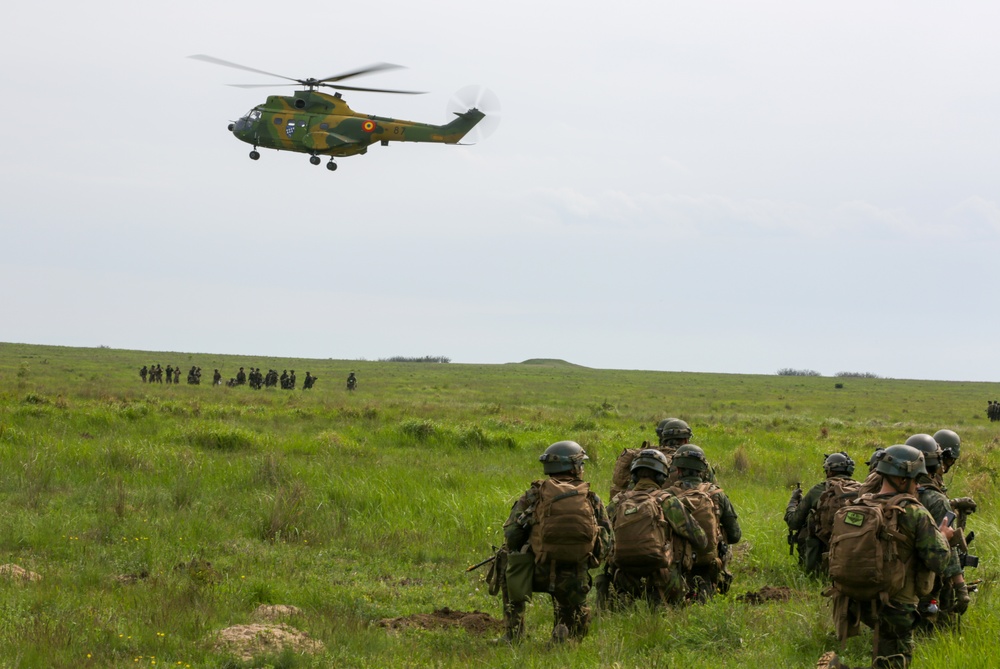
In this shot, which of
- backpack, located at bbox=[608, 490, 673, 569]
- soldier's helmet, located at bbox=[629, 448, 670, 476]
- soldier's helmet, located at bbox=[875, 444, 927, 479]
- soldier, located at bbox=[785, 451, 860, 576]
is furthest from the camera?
soldier, located at bbox=[785, 451, 860, 576]

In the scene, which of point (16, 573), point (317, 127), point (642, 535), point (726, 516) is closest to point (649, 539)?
point (642, 535)

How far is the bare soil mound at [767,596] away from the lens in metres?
9.09

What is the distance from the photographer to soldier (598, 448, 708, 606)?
7.65m

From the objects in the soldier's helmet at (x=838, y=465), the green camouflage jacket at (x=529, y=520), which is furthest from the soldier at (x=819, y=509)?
the green camouflage jacket at (x=529, y=520)

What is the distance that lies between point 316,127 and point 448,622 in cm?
1883

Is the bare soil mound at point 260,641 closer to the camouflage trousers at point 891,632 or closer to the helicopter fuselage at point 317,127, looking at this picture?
the camouflage trousers at point 891,632

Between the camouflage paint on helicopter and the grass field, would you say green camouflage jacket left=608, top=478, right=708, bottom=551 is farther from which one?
the camouflage paint on helicopter

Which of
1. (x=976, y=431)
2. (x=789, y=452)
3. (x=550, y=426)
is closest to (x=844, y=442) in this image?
(x=789, y=452)

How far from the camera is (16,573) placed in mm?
8906

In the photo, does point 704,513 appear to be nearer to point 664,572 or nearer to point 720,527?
point 720,527

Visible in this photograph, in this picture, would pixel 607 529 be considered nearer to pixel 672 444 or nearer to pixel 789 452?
pixel 672 444

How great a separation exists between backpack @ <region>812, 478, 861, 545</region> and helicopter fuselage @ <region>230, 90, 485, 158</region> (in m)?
18.3

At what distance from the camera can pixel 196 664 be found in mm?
6789

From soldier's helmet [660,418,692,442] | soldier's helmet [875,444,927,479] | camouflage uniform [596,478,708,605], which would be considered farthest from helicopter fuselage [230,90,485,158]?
soldier's helmet [875,444,927,479]
